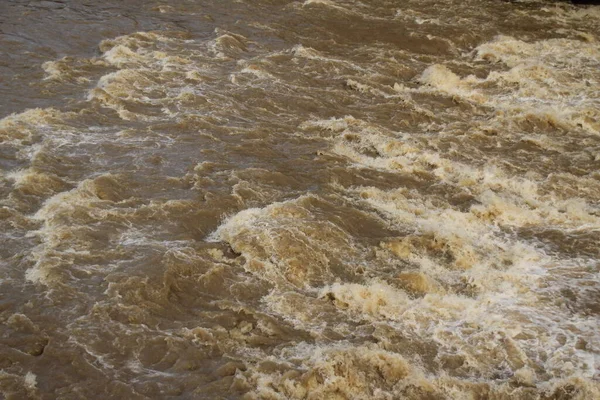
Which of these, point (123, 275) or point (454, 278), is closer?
point (123, 275)

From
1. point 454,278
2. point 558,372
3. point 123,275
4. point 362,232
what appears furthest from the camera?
point 362,232

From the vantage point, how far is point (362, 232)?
695 centimetres

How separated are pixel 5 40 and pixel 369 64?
6.39 meters

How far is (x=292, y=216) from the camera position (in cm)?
700

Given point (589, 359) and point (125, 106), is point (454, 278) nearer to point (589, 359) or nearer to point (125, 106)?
point (589, 359)

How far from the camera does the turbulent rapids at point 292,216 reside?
5.20 meters

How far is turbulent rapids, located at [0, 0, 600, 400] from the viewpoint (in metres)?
5.20

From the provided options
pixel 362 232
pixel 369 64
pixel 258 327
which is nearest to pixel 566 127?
pixel 369 64

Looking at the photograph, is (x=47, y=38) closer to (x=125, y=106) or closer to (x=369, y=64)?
(x=125, y=106)

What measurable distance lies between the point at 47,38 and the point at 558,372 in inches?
398

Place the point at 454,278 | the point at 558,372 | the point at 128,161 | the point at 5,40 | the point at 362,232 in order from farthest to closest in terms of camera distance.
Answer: the point at 5,40, the point at 128,161, the point at 362,232, the point at 454,278, the point at 558,372

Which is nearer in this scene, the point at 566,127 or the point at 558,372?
the point at 558,372

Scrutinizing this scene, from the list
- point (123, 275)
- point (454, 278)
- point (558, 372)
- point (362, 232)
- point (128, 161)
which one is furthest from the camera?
point (128, 161)

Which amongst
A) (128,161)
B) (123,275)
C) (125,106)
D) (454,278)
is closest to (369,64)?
(125,106)
